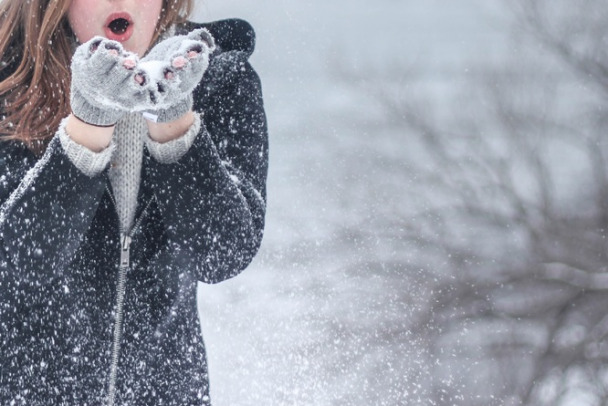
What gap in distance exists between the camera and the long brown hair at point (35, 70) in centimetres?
131

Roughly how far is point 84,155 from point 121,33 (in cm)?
21

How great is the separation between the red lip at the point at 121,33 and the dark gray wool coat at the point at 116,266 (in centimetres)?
14

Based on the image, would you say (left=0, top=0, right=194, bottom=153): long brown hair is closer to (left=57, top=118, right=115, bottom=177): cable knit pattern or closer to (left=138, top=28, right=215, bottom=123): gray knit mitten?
(left=57, top=118, right=115, bottom=177): cable knit pattern

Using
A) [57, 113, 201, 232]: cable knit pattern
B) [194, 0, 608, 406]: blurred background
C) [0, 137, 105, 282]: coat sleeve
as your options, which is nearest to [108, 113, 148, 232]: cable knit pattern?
[57, 113, 201, 232]: cable knit pattern

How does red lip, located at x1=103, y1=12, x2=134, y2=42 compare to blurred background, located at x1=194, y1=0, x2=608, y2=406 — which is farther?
blurred background, located at x1=194, y1=0, x2=608, y2=406

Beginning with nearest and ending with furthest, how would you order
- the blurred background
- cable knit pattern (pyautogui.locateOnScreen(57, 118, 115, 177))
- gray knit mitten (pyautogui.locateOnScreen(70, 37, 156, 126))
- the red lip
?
gray knit mitten (pyautogui.locateOnScreen(70, 37, 156, 126)), cable knit pattern (pyautogui.locateOnScreen(57, 118, 115, 177)), the red lip, the blurred background

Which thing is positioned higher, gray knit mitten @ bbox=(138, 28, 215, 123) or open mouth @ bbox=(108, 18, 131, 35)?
gray knit mitten @ bbox=(138, 28, 215, 123)

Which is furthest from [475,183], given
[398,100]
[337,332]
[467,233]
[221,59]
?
[221,59]

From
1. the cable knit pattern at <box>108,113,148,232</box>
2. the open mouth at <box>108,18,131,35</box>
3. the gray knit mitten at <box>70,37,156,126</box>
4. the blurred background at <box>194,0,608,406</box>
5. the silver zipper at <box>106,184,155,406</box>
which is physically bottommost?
the blurred background at <box>194,0,608,406</box>

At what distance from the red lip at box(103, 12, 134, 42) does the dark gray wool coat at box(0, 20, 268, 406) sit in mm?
137

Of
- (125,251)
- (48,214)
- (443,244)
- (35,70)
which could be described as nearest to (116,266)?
(125,251)

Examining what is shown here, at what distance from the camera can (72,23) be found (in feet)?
4.45

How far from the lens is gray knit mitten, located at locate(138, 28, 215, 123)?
1111 millimetres

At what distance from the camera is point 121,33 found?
134cm
